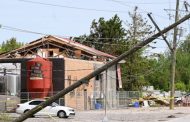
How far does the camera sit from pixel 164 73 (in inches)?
4628

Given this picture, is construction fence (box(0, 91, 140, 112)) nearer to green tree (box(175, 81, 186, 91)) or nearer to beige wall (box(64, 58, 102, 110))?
beige wall (box(64, 58, 102, 110))

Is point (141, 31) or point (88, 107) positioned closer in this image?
point (88, 107)

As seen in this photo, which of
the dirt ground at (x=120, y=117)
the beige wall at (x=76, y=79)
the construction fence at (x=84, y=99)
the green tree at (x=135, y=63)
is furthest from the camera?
the green tree at (x=135, y=63)

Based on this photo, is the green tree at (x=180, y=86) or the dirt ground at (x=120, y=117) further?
the green tree at (x=180, y=86)

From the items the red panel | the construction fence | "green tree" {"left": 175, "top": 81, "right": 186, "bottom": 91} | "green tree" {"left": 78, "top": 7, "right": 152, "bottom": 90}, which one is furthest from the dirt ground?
"green tree" {"left": 175, "top": 81, "right": 186, "bottom": 91}

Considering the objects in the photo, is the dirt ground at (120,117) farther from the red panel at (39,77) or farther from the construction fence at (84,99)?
the red panel at (39,77)

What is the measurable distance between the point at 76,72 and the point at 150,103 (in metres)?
16.9

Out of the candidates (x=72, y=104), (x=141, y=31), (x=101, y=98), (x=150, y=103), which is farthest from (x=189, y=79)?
(x=72, y=104)

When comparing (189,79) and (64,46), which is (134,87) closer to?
(64,46)

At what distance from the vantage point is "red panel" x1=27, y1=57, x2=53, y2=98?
52.0 meters

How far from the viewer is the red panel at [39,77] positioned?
5197cm

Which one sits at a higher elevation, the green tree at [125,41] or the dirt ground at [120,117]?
the green tree at [125,41]

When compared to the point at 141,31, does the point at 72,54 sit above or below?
below

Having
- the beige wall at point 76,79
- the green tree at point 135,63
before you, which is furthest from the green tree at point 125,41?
the beige wall at point 76,79
